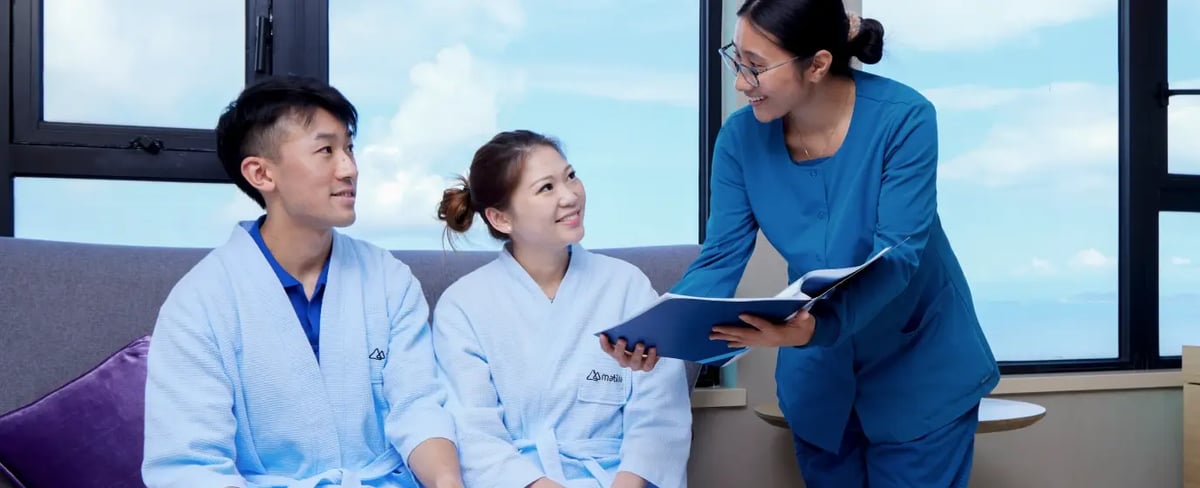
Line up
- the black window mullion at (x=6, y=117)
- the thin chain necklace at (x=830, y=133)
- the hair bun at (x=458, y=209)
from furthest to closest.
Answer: the black window mullion at (x=6, y=117)
the hair bun at (x=458, y=209)
the thin chain necklace at (x=830, y=133)

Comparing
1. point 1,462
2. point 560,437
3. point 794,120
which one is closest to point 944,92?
point 794,120

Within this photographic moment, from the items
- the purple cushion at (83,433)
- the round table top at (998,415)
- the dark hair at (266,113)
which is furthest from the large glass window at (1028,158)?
the purple cushion at (83,433)

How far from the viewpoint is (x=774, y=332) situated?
144 centimetres

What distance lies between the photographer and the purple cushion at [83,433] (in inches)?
67.8

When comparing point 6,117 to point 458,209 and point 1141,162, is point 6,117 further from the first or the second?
point 1141,162

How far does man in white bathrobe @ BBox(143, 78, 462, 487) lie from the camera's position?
1.54 meters

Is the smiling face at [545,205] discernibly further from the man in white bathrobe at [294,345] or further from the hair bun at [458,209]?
the man in white bathrobe at [294,345]

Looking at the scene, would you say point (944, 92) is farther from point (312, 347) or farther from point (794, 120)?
point (312, 347)

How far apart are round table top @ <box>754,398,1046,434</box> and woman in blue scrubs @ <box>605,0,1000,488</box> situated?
1.51 feet

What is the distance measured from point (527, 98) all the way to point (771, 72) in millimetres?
1168

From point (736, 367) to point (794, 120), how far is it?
101 cm

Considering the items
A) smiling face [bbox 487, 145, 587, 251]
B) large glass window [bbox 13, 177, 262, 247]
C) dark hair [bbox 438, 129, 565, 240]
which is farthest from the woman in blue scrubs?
large glass window [bbox 13, 177, 262, 247]

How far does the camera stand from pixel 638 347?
5.18 ft

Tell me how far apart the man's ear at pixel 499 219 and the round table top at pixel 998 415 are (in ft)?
2.46
